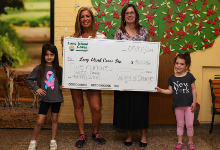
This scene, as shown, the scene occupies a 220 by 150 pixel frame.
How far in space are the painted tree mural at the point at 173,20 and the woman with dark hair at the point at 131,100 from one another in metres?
0.63

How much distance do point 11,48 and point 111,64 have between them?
5.99ft

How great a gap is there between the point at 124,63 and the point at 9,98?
2080 mm

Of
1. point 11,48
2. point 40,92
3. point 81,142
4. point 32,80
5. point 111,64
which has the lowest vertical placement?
point 81,142

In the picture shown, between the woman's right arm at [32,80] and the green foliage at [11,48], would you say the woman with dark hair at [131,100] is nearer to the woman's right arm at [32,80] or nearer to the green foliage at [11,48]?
the woman's right arm at [32,80]

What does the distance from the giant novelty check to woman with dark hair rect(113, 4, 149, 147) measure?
0.11m

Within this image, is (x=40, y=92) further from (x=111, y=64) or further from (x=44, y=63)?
(x=111, y=64)

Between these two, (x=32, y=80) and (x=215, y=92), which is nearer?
(x=32, y=80)

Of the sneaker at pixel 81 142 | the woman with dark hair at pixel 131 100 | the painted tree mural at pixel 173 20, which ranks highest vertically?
the painted tree mural at pixel 173 20

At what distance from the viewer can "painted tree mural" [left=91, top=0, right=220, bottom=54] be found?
9.37 ft

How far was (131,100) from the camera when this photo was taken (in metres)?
2.24

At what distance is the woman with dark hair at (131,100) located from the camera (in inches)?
88.3

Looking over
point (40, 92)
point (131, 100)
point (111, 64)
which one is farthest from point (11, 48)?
point (131, 100)

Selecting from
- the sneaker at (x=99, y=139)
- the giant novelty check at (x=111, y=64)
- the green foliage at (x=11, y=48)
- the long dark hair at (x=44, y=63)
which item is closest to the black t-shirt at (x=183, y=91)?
the giant novelty check at (x=111, y=64)

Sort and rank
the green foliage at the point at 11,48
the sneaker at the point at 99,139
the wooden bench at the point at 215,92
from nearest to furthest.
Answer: the sneaker at the point at 99,139 < the wooden bench at the point at 215,92 < the green foliage at the point at 11,48
